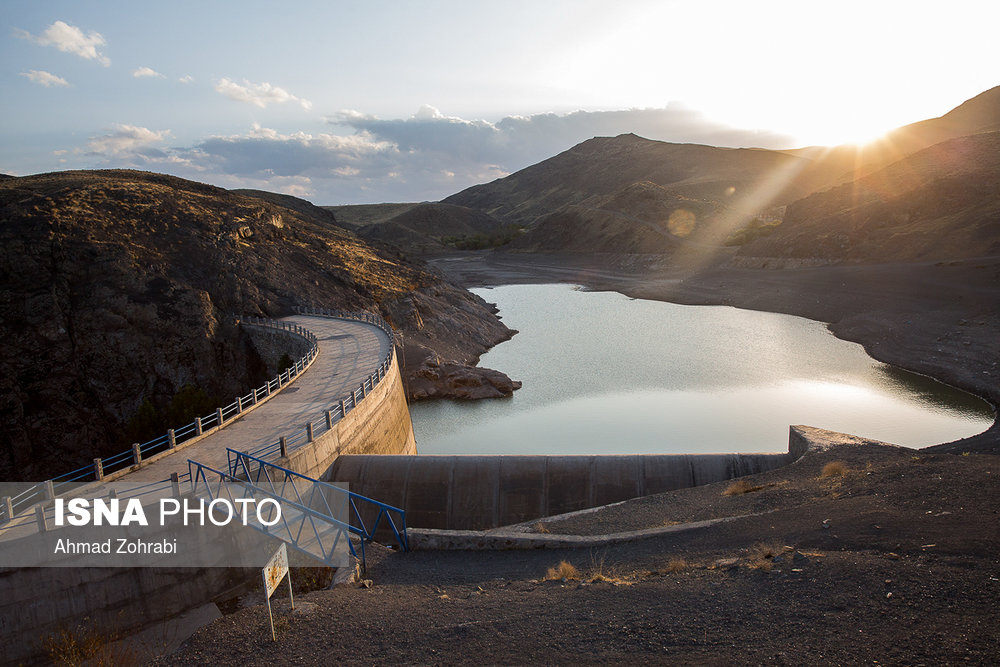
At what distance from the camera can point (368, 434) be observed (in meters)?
24.6

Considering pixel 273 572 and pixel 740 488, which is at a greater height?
pixel 273 572

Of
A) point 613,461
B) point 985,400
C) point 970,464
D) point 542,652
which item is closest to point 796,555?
point 542,652

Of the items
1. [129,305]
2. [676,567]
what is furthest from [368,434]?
[129,305]

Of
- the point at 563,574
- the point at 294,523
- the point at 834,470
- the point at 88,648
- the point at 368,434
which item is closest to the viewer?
the point at 88,648

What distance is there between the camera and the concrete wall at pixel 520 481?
21.3 m

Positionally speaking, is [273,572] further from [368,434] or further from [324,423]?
[368,434]

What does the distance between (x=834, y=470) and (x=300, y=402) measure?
19304 mm

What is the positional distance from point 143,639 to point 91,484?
511 cm

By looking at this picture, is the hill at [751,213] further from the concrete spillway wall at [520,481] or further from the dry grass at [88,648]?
the dry grass at [88,648]

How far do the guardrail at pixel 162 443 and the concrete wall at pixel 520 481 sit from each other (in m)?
4.99

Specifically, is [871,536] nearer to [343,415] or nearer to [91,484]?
[343,415]

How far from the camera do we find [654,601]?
430 inches

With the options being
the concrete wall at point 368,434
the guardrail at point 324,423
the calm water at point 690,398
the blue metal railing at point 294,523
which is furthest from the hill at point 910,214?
the blue metal railing at point 294,523

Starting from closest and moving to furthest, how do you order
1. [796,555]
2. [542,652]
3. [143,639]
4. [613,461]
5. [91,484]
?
[542,652]
[796,555]
[143,639]
[91,484]
[613,461]
